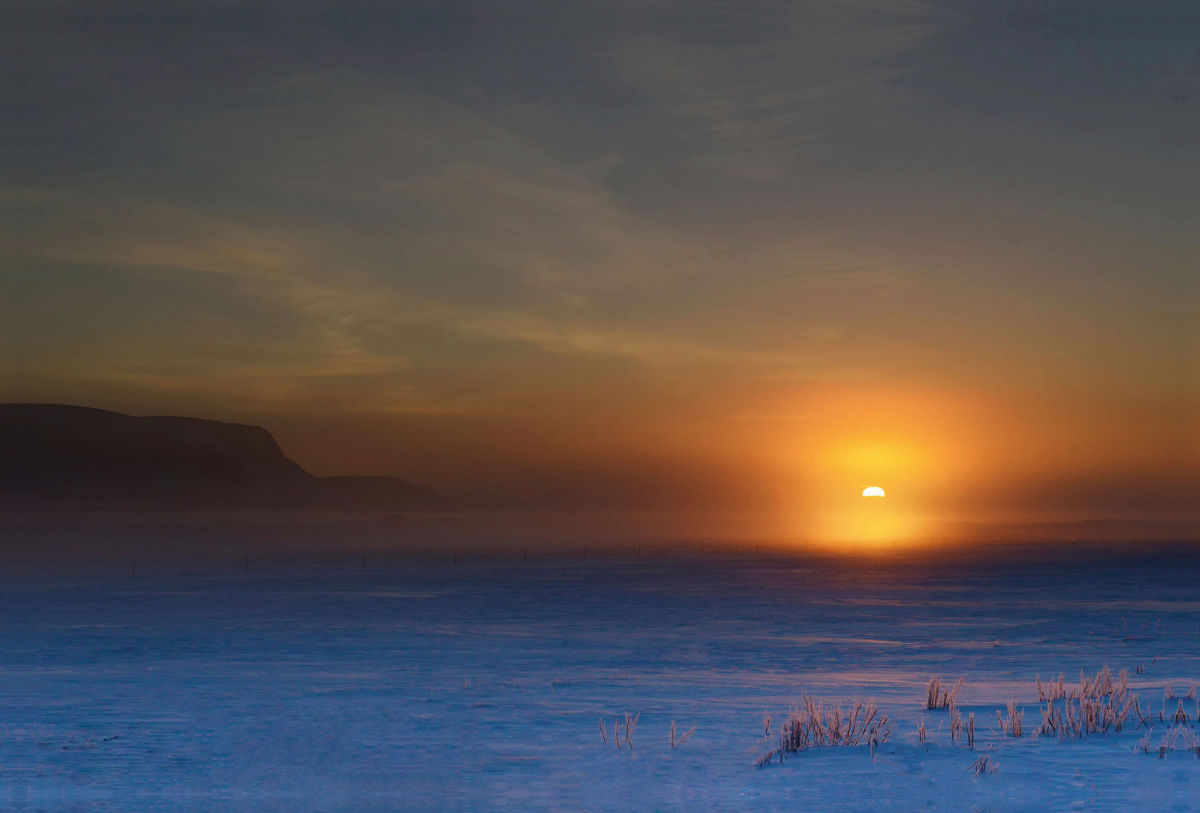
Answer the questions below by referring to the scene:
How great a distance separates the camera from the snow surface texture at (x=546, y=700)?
10.2 metres

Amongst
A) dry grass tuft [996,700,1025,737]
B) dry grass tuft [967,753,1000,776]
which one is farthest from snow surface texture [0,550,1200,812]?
dry grass tuft [996,700,1025,737]

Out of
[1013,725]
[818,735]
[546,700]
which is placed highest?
[1013,725]

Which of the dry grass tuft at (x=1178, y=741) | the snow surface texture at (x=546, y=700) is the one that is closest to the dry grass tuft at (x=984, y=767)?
the snow surface texture at (x=546, y=700)

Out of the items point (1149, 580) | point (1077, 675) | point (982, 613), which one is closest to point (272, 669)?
point (1077, 675)

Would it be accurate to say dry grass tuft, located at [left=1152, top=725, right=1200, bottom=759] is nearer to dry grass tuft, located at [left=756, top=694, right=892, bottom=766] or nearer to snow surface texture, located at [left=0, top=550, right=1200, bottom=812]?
snow surface texture, located at [left=0, top=550, right=1200, bottom=812]

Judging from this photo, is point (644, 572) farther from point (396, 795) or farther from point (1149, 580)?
point (396, 795)

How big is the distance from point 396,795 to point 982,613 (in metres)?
32.0

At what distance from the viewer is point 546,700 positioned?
1658 cm

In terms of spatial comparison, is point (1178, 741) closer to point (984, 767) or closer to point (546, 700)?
point (984, 767)

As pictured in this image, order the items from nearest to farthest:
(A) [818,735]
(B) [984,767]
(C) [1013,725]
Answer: (B) [984,767]
(A) [818,735]
(C) [1013,725]

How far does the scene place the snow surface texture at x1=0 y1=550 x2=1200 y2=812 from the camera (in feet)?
33.5

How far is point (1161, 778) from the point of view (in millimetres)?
10125

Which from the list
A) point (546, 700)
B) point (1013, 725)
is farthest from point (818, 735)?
point (546, 700)

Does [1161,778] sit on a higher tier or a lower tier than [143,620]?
higher
